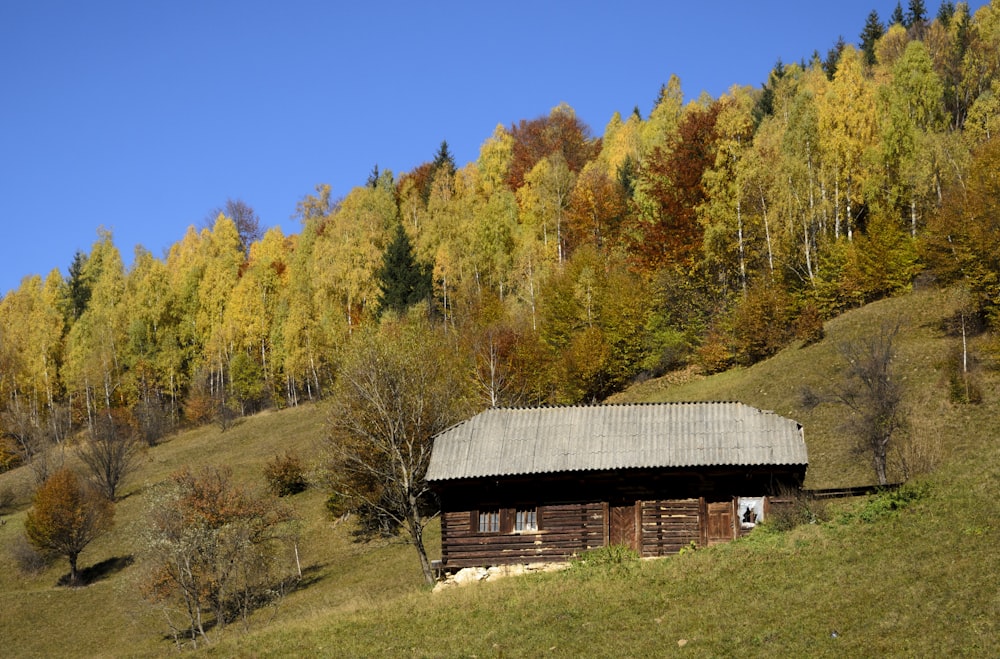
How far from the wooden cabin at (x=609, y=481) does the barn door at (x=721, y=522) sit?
0.10ft

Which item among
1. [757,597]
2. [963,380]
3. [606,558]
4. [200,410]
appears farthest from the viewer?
[200,410]

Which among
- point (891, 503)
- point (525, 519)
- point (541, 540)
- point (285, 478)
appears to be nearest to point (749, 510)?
point (891, 503)

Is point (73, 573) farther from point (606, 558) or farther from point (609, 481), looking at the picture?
point (606, 558)

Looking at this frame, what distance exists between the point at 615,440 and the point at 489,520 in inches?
189

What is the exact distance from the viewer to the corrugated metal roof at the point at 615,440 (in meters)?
29.1

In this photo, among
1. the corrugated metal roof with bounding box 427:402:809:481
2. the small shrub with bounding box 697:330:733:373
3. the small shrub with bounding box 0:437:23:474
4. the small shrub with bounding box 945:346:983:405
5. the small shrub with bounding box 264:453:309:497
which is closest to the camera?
the corrugated metal roof with bounding box 427:402:809:481

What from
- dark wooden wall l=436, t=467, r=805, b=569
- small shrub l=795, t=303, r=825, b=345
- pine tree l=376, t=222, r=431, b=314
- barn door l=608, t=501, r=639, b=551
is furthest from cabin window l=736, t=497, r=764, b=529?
pine tree l=376, t=222, r=431, b=314

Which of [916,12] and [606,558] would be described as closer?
[606,558]

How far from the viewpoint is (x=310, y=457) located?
56688mm

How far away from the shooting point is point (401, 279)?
76.0 m

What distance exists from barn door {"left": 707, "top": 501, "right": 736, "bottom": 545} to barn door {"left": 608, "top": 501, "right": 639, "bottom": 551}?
233 centimetres

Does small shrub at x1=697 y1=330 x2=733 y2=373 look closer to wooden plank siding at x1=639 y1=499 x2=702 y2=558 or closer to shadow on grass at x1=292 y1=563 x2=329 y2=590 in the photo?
shadow on grass at x1=292 y1=563 x2=329 y2=590

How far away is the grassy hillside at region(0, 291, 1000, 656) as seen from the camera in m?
18.6

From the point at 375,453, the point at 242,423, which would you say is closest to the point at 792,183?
the point at 375,453
